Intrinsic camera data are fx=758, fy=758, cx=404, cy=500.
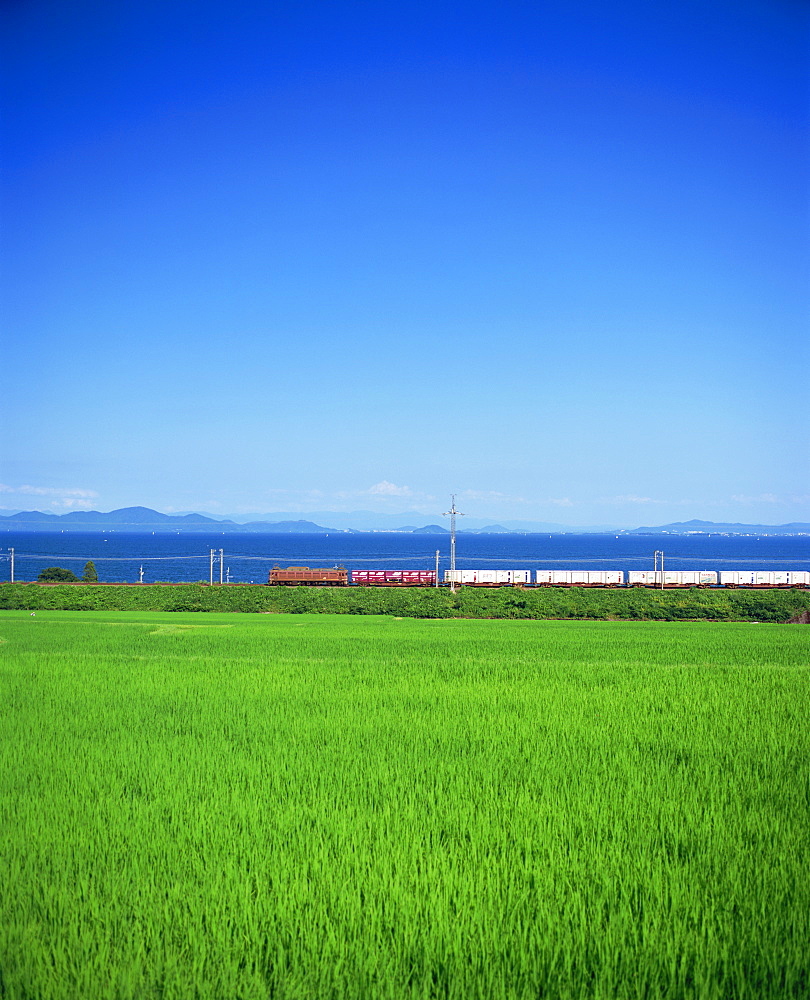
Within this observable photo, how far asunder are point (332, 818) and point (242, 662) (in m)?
12.6

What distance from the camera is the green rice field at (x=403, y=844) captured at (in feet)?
15.6

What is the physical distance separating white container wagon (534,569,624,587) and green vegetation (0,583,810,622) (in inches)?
620

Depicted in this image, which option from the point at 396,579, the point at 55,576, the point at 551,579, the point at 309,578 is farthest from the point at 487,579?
the point at 55,576

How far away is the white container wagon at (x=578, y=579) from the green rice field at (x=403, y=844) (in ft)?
171

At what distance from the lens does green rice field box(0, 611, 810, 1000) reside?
4.74m

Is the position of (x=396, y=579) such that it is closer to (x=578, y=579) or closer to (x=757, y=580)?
(x=578, y=579)

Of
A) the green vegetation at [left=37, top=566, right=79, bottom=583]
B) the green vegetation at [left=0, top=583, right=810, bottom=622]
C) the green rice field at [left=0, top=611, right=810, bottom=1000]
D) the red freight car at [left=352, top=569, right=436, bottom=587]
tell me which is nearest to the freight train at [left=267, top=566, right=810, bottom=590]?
the red freight car at [left=352, top=569, right=436, bottom=587]

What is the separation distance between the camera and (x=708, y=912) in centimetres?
530

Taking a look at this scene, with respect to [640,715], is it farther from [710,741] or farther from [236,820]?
[236,820]

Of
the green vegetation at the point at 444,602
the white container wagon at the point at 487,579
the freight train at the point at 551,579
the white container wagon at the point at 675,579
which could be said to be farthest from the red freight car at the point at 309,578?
the white container wagon at the point at 675,579

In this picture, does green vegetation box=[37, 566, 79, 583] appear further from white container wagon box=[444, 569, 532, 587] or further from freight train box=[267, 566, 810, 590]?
white container wagon box=[444, 569, 532, 587]

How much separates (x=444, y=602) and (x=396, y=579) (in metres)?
19.9

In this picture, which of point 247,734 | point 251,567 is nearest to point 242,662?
point 247,734

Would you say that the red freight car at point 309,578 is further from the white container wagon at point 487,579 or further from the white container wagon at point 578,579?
the white container wagon at point 578,579
